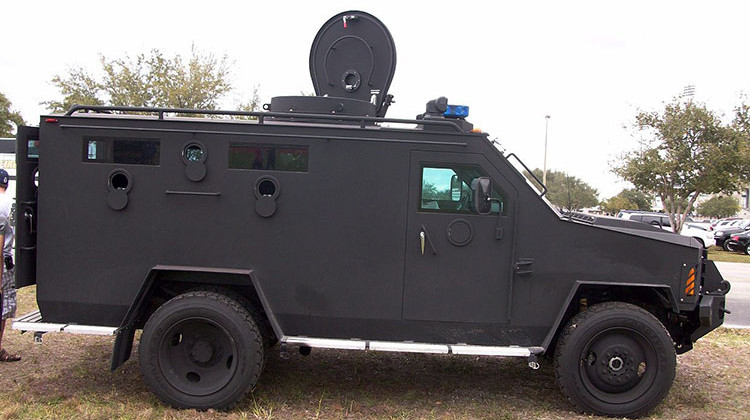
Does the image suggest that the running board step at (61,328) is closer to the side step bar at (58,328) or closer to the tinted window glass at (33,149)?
the side step bar at (58,328)

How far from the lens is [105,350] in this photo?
21.6ft

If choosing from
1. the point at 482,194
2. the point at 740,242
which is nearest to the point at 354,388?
the point at 482,194

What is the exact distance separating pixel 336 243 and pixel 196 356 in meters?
1.53

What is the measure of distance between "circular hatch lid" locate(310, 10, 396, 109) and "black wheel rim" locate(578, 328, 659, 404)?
3.19m

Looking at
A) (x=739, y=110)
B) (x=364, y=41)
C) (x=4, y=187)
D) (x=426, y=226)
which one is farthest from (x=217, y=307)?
(x=739, y=110)

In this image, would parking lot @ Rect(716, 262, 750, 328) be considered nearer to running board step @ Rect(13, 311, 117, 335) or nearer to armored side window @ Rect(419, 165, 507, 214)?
armored side window @ Rect(419, 165, 507, 214)

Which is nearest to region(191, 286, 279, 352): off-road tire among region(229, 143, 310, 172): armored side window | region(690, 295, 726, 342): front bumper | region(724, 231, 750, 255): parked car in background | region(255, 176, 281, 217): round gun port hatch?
region(255, 176, 281, 217): round gun port hatch

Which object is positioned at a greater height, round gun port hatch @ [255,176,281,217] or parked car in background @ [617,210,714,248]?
round gun port hatch @ [255,176,281,217]

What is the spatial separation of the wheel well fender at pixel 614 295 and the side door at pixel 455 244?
0.46 meters

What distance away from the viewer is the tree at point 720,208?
7506 centimetres

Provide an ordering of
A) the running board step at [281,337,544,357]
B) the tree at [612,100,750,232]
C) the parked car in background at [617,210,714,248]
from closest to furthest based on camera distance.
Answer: the running board step at [281,337,544,357]
the parked car in background at [617,210,714,248]
the tree at [612,100,750,232]

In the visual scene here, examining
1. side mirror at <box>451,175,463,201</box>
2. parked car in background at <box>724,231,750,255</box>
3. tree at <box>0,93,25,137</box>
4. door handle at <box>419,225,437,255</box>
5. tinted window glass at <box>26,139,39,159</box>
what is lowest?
parked car in background at <box>724,231,750,255</box>

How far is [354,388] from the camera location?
569 centimetres

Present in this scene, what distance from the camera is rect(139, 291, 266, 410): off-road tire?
16.1ft
